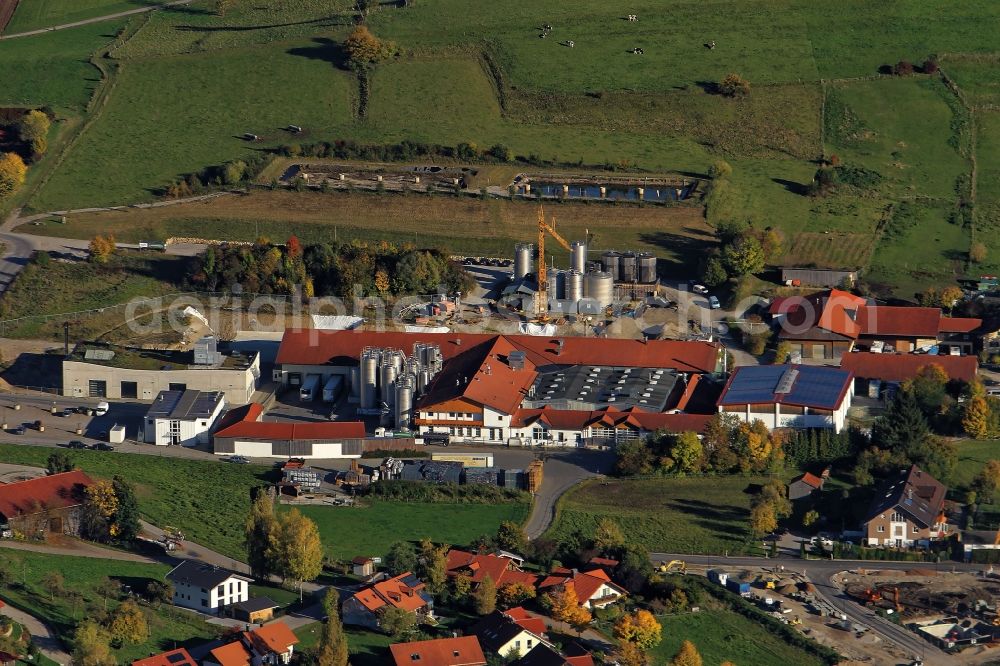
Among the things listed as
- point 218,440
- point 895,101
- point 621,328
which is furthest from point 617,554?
point 895,101

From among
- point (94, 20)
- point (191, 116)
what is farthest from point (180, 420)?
point (94, 20)

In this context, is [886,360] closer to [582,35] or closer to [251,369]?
[251,369]

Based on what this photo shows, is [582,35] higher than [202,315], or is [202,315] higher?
[582,35]

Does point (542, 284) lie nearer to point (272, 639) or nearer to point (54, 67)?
point (272, 639)

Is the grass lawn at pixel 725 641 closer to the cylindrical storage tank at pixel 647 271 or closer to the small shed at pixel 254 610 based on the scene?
the small shed at pixel 254 610

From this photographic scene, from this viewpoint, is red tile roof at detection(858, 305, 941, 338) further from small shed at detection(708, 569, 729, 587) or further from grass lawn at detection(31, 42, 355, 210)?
grass lawn at detection(31, 42, 355, 210)

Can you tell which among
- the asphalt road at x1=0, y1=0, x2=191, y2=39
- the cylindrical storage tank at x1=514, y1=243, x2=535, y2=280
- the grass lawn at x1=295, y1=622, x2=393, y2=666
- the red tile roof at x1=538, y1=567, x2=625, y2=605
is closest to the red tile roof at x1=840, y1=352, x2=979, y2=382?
the cylindrical storage tank at x1=514, y1=243, x2=535, y2=280
